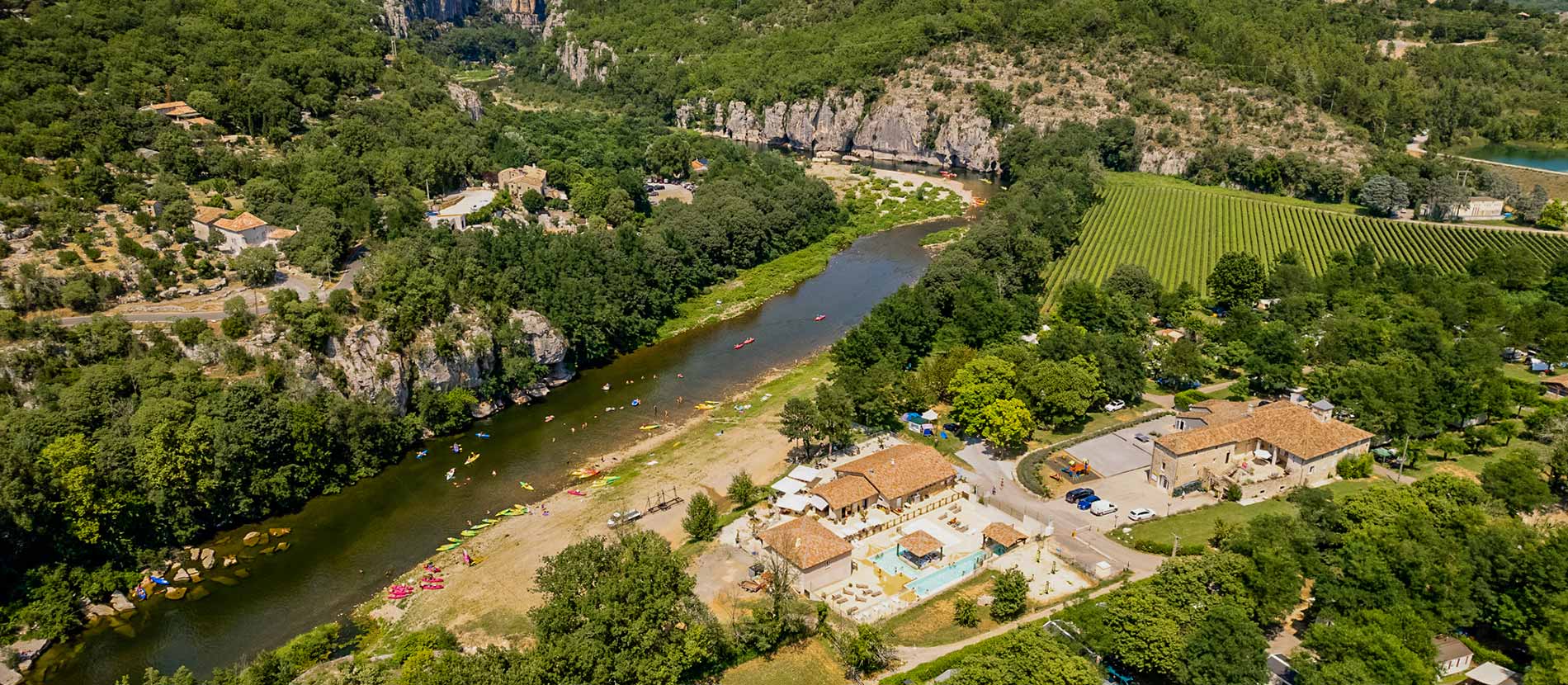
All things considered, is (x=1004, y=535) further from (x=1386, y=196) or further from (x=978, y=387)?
(x=1386, y=196)

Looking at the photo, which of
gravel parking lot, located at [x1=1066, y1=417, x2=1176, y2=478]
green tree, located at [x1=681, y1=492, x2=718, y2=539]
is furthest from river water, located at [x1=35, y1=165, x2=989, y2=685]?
gravel parking lot, located at [x1=1066, y1=417, x2=1176, y2=478]

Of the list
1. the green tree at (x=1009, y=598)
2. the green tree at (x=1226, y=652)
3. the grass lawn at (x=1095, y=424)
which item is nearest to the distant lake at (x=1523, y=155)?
the grass lawn at (x=1095, y=424)

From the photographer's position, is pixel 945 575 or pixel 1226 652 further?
pixel 945 575

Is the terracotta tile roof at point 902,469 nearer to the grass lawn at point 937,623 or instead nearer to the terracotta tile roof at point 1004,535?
the terracotta tile roof at point 1004,535

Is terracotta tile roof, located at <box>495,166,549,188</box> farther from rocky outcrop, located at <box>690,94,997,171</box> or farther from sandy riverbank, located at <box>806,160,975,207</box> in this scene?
rocky outcrop, located at <box>690,94,997,171</box>

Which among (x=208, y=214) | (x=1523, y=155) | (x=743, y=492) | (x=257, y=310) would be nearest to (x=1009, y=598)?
(x=743, y=492)

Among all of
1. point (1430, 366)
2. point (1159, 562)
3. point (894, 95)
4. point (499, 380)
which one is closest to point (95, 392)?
point (499, 380)
